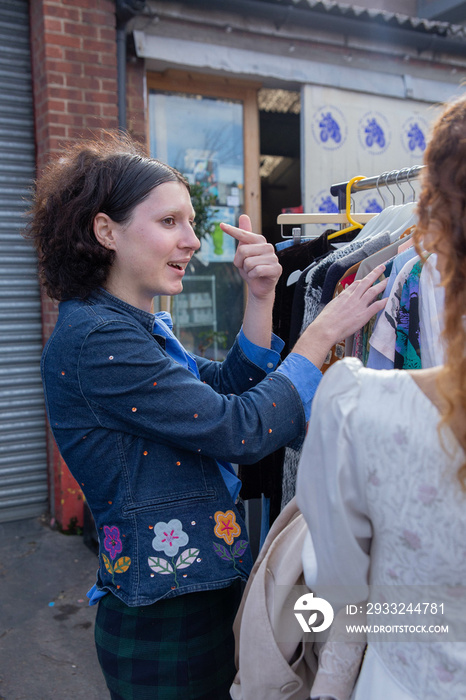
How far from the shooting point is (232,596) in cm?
155

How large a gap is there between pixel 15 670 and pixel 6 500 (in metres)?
1.68

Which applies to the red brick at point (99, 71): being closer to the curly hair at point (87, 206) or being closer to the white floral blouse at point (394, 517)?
the curly hair at point (87, 206)

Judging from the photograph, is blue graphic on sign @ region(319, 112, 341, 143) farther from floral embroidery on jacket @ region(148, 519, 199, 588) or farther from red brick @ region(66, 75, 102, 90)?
floral embroidery on jacket @ region(148, 519, 199, 588)

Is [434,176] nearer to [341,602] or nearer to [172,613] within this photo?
[341,602]

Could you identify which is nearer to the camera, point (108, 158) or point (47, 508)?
point (108, 158)

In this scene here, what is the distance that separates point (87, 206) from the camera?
1.50m

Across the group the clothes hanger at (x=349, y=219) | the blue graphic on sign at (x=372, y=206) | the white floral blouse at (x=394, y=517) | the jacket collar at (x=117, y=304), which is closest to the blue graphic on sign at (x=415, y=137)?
the blue graphic on sign at (x=372, y=206)

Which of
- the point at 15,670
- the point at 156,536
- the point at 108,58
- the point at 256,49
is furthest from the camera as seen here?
the point at 256,49

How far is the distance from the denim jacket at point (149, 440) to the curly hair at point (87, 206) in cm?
10

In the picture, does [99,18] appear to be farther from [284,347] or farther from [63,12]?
[284,347]

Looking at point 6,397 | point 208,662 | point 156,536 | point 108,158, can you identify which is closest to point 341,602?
point 156,536

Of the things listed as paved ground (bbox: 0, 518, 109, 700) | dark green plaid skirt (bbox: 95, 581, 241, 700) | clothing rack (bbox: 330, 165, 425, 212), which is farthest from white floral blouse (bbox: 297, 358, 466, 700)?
paved ground (bbox: 0, 518, 109, 700)

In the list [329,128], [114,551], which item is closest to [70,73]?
[329,128]

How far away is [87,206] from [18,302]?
127 inches
